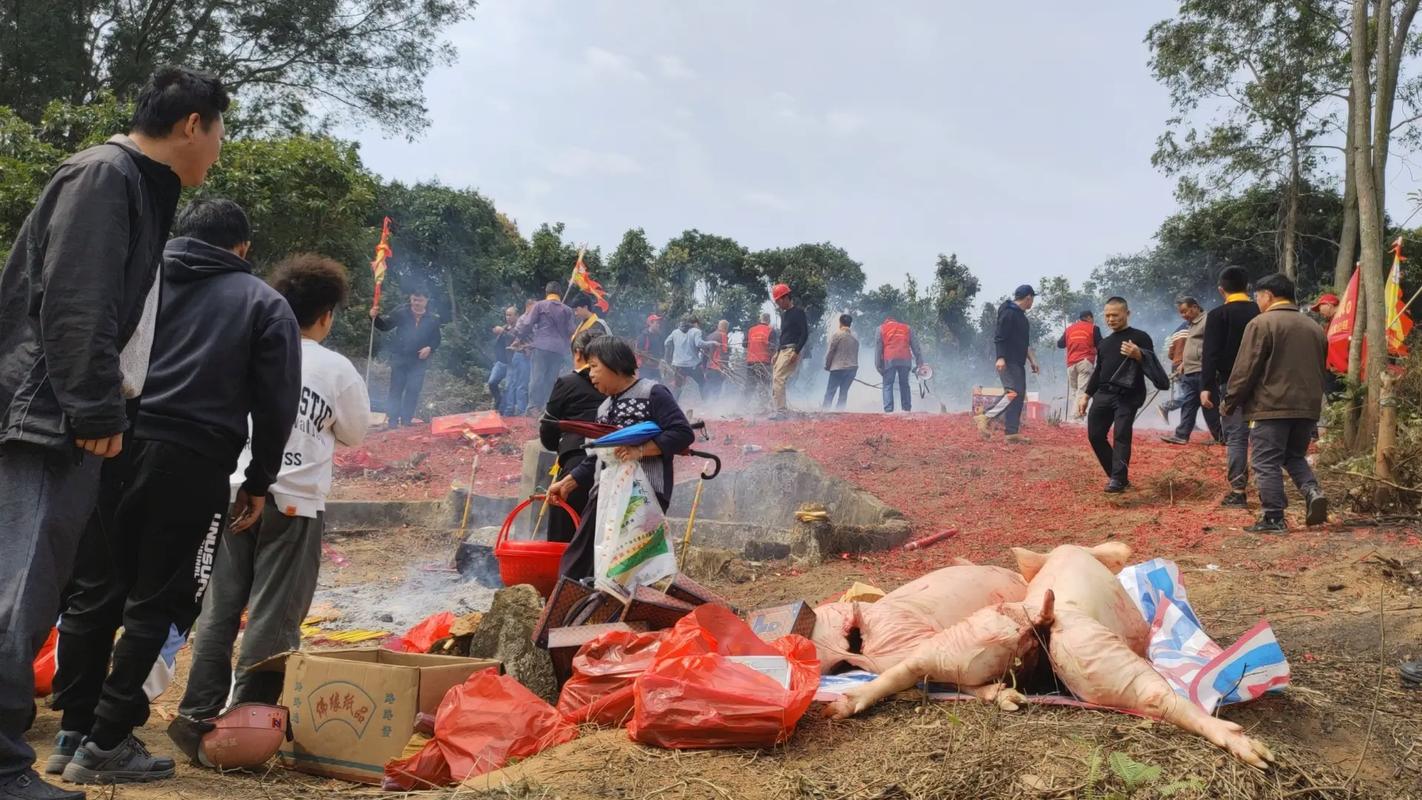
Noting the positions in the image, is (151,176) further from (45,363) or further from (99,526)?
(99,526)

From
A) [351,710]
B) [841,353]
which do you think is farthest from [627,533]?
[841,353]

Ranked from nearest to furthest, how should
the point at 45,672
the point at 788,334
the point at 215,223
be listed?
the point at 215,223 < the point at 45,672 < the point at 788,334

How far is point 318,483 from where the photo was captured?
3.73m

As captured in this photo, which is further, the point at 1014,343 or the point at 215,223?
the point at 1014,343

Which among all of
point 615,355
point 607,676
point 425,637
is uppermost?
point 615,355

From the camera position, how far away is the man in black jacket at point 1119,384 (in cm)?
810

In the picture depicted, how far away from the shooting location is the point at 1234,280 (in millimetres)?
7871

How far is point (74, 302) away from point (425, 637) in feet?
9.10

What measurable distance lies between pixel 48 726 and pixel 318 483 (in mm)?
1340

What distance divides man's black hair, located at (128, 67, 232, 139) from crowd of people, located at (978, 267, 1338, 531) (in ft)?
21.6

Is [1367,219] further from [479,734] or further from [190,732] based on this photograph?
[190,732]

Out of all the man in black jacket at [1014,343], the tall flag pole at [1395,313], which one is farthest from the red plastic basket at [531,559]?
the tall flag pole at [1395,313]

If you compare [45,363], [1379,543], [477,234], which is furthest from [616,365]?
[477,234]

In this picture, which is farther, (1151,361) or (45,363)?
(1151,361)
